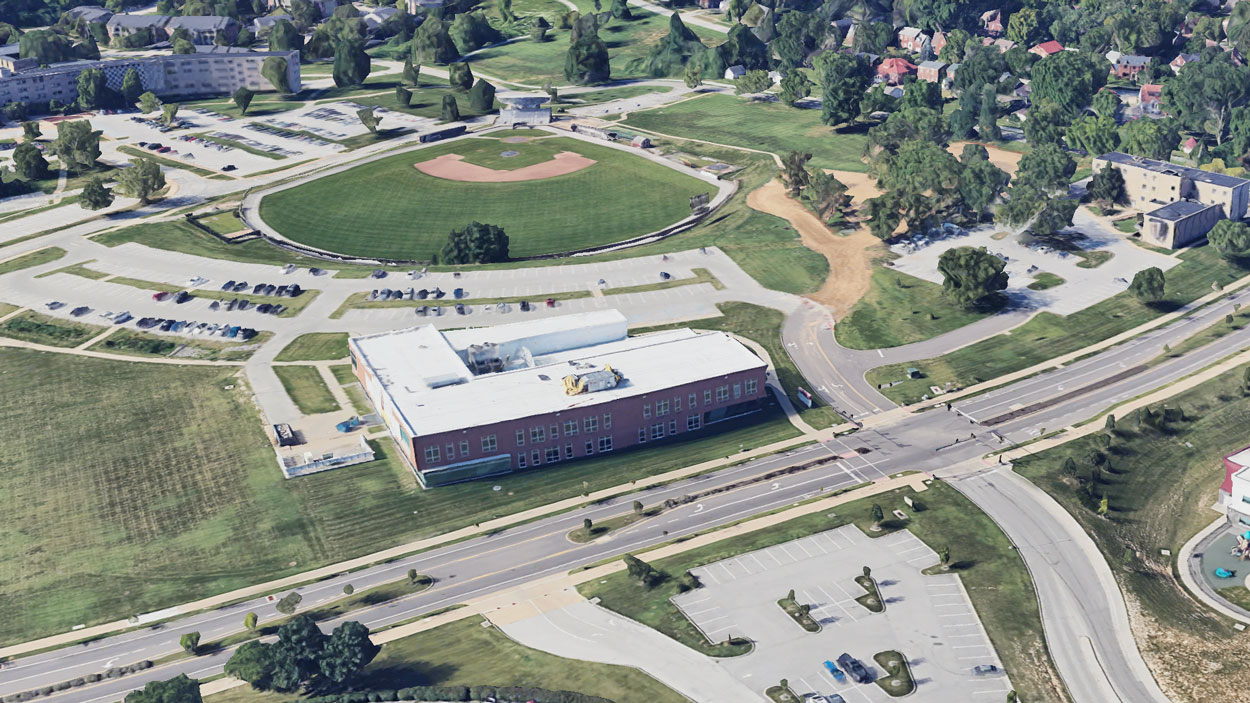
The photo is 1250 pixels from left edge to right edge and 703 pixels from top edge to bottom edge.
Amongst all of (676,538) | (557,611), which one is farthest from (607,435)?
(557,611)

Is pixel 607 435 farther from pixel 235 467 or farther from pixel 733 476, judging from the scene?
pixel 235 467

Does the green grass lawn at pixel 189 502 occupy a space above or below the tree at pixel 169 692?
below

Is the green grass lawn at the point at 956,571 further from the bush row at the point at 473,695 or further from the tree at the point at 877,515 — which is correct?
the bush row at the point at 473,695

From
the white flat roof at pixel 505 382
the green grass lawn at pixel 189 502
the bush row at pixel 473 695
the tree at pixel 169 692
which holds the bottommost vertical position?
the green grass lawn at pixel 189 502

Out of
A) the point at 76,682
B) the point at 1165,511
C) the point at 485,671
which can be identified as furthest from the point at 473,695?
the point at 1165,511

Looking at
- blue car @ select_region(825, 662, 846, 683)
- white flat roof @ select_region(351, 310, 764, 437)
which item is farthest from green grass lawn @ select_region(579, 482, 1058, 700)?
white flat roof @ select_region(351, 310, 764, 437)

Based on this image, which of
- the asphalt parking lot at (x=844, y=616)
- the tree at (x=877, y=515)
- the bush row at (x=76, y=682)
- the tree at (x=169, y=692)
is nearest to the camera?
the tree at (x=169, y=692)

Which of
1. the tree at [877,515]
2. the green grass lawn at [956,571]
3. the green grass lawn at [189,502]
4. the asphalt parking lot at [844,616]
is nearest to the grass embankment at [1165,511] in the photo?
the green grass lawn at [956,571]
